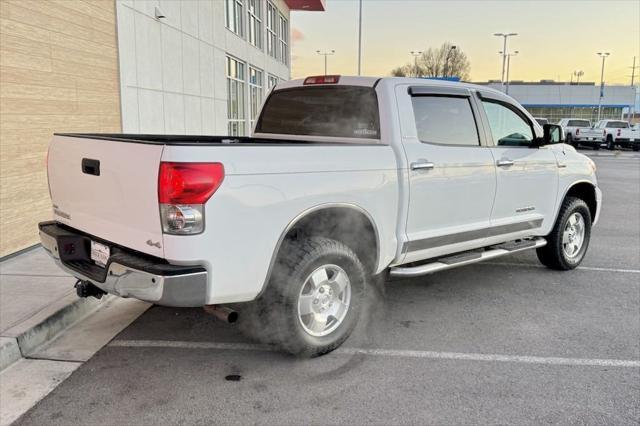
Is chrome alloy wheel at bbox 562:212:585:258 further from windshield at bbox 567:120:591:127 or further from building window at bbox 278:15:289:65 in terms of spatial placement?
windshield at bbox 567:120:591:127

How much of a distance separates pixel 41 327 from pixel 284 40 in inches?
1016

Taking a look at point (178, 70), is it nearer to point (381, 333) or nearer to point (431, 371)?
point (381, 333)

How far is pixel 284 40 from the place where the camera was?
28047 millimetres

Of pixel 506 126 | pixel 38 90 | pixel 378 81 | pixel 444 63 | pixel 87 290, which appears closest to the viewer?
pixel 87 290

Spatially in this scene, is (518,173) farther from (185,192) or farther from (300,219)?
(185,192)

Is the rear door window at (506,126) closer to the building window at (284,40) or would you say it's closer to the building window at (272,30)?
the building window at (272,30)

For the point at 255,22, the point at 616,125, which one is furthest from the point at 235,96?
the point at 616,125

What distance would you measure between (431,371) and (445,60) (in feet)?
246

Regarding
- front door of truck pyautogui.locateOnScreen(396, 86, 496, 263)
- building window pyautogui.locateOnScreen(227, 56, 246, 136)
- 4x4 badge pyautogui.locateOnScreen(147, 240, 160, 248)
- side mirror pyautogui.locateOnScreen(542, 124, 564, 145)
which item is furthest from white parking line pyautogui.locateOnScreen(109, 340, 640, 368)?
building window pyautogui.locateOnScreen(227, 56, 246, 136)

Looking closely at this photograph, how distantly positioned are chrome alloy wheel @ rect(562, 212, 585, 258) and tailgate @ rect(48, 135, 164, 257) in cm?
478

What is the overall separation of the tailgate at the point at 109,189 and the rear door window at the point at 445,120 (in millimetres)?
2362

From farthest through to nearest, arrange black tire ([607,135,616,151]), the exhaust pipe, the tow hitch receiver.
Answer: black tire ([607,135,616,151]) < the tow hitch receiver < the exhaust pipe

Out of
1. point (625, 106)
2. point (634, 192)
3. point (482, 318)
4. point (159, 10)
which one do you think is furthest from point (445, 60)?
point (482, 318)

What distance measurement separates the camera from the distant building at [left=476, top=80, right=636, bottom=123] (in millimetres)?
76562
